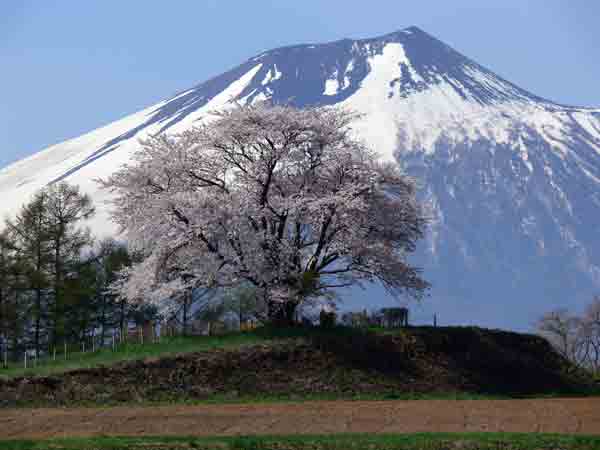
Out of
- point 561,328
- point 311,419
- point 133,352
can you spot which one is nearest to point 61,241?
point 133,352

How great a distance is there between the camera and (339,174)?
45.9 metres

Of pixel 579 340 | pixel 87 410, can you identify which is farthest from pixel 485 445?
pixel 579 340

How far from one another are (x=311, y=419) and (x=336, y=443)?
5250mm

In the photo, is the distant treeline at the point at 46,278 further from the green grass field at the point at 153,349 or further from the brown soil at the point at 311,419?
the brown soil at the point at 311,419

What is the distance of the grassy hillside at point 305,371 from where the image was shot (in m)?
36.8

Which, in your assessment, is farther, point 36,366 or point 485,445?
point 36,366

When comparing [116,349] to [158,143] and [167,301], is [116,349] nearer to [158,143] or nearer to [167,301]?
[167,301]

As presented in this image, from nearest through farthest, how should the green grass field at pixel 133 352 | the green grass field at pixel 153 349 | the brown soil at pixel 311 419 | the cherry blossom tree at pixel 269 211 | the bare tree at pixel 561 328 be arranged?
the brown soil at pixel 311 419 < the green grass field at pixel 133 352 < the green grass field at pixel 153 349 < the cherry blossom tree at pixel 269 211 < the bare tree at pixel 561 328

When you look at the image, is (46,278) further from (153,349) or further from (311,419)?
(311,419)

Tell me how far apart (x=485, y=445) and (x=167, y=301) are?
2401 cm

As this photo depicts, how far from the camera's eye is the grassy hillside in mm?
36844

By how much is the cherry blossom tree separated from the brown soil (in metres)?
10.2

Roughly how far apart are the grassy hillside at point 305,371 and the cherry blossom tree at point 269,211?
9.03 ft

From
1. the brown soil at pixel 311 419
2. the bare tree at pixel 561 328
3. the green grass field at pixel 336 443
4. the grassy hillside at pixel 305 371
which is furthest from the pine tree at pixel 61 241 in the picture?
the bare tree at pixel 561 328
